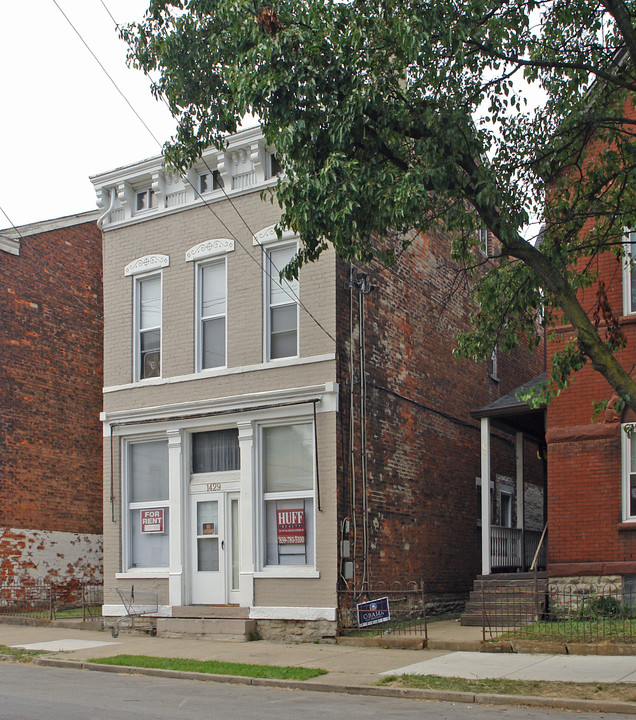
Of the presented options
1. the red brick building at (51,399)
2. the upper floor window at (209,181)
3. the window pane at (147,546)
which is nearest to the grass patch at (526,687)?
the window pane at (147,546)

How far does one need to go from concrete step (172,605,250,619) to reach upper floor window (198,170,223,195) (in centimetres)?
800

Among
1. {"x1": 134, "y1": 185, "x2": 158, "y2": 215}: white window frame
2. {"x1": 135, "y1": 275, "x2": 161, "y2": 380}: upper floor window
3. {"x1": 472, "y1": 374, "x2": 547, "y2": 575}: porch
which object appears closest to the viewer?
{"x1": 472, "y1": 374, "x2": 547, "y2": 575}: porch

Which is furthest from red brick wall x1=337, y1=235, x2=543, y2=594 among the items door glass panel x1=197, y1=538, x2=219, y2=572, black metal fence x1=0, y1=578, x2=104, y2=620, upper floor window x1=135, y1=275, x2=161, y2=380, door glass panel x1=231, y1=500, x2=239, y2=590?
black metal fence x1=0, y1=578, x2=104, y2=620

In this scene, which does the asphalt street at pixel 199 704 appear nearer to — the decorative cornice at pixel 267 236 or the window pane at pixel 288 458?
the window pane at pixel 288 458

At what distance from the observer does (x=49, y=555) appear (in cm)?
2148

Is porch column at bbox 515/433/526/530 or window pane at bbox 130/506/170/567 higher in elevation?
porch column at bbox 515/433/526/530

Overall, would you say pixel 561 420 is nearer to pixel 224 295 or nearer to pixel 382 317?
pixel 382 317

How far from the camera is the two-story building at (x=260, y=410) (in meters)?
16.4

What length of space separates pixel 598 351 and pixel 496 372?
1313cm

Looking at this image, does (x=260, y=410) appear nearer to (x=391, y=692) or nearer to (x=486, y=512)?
(x=486, y=512)

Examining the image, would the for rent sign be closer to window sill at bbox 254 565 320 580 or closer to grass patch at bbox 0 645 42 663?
window sill at bbox 254 565 320 580

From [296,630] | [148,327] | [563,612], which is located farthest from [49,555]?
[563,612]

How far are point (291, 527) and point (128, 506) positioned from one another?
409cm

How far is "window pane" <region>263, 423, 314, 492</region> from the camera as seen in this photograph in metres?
16.6
